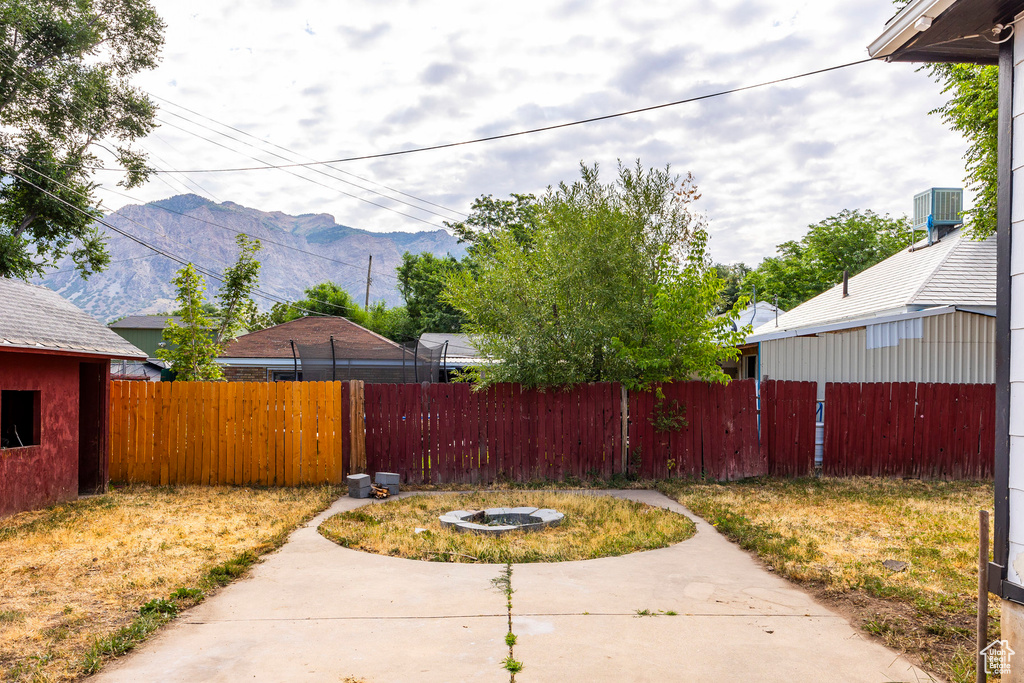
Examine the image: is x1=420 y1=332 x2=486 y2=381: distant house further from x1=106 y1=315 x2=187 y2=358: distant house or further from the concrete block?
x1=106 y1=315 x2=187 y2=358: distant house

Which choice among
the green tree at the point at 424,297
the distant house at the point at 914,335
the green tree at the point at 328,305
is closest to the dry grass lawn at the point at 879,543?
the distant house at the point at 914,335

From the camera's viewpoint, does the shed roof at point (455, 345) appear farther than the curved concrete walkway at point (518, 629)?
Yes

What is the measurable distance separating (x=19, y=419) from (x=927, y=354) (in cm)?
1449

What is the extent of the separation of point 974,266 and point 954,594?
1179 centimetres

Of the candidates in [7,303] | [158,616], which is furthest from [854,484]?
[7,303]

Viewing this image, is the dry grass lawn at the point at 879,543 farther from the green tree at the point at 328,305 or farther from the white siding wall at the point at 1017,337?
the green tree at the point at 328,305

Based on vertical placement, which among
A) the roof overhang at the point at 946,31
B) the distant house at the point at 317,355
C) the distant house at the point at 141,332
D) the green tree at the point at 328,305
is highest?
the green tree at the point at 328,305

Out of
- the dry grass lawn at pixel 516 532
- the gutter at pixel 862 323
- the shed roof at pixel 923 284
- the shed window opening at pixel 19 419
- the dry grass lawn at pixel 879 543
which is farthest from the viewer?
the shed roof at pixel 923 284

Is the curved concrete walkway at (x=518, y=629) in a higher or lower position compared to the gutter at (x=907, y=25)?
lower

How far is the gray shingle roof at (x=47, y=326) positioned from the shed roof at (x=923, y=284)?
37.7ft

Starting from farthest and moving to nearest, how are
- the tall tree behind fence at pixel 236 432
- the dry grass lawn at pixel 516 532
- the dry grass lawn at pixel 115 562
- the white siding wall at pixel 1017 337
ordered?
the tall tree behind fence at pixel 236 432
the dry grass lawn at pixel 516 532
the dry grass lawn at pixel 115 562
the white siding wall at pixel 1017 337

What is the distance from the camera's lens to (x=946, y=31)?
374 centimetres

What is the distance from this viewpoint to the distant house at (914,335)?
12.2 metres

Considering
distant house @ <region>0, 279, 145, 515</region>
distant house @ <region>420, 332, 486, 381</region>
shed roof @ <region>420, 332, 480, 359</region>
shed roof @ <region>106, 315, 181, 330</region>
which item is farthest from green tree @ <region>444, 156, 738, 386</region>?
shed roof @ <region>106, 315, 181, 330</region>
